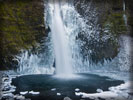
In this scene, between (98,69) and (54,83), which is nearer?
(54,83)

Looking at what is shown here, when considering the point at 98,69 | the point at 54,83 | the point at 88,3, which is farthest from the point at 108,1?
the point at 54,83

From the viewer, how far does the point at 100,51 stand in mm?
2854

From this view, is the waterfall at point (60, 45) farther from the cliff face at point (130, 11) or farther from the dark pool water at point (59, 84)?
the cliff face at point (130, 11)

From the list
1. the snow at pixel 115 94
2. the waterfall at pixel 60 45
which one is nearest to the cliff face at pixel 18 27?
the waterfall at pixel 60 45

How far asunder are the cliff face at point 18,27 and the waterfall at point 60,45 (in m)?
0.19

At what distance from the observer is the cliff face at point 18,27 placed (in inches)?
105

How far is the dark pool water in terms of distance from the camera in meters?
2.58

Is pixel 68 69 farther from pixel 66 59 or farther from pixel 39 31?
pixel 39 31

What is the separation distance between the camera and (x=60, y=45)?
2.82m

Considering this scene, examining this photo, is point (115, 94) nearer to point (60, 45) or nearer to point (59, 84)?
point (59, 84)

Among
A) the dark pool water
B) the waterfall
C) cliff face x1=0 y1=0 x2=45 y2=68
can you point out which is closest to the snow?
the dark pool water

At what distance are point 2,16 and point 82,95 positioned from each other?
4.93ft

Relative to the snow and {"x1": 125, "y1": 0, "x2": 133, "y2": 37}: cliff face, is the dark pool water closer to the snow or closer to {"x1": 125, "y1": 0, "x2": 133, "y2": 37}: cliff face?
the snow

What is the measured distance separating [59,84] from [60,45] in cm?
55
